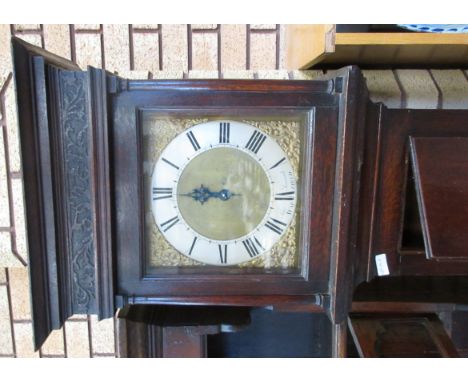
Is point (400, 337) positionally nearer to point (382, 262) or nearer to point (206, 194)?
point (382, 262)

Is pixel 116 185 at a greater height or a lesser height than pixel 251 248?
greater

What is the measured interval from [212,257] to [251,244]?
0.27 ft

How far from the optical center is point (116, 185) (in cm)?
78

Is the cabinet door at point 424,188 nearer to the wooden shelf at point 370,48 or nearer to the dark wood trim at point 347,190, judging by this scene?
the dark wood trim at point 347,190

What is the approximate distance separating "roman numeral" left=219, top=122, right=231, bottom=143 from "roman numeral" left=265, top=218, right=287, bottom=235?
0.18 meters

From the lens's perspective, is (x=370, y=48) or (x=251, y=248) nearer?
(x=251, y=248)

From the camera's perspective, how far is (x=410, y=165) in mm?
803

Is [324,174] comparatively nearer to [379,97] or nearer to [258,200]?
[258,200]

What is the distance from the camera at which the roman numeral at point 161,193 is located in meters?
Result: 0.81

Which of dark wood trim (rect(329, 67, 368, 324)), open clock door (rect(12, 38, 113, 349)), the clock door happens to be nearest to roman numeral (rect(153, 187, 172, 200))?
the clock door

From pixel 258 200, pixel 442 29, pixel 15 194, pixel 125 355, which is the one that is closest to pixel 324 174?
pixel 258 200

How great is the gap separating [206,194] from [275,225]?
15 cm

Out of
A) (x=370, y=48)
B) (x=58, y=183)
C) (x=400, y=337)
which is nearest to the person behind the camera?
(x=58, y=183)

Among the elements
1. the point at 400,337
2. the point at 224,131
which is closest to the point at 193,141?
the point at 224,131
